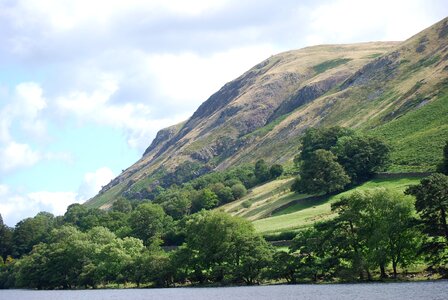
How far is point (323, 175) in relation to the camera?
166 meters

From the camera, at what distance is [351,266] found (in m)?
89.8

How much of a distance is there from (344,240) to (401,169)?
82.5m

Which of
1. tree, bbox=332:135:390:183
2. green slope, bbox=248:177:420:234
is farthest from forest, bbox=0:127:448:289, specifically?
green slope, bbox=248:177:420:234

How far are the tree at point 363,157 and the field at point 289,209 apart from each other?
15.1 ft

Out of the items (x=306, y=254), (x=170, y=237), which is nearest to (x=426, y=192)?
(x=306, y=254)

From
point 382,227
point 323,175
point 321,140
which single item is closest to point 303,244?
point 382,227

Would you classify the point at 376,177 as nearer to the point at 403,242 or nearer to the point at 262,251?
the point at 262,251

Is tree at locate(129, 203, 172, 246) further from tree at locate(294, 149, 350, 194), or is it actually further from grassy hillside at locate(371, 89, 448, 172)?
grassy hillside at locate(371, 89, 448, 172)

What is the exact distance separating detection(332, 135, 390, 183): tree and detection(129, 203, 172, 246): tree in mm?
51954

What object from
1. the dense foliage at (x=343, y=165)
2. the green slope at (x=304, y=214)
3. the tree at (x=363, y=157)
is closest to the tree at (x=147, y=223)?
the green slope at (x=304, y=214)

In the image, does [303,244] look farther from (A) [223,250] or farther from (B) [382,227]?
(A) [223,250]

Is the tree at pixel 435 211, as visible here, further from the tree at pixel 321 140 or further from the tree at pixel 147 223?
the tree at pixel 321 140

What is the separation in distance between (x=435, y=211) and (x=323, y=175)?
279ft

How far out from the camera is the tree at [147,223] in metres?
179
